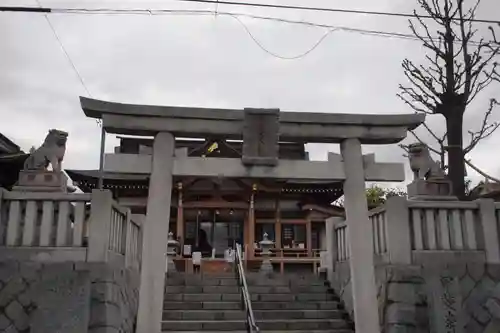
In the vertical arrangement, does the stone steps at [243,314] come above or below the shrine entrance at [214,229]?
below

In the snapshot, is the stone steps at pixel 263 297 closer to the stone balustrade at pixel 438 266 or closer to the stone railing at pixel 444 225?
the stone balustrade at pixel 438 266

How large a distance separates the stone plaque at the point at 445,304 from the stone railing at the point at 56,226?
15.7 feet

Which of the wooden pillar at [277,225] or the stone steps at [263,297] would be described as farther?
the wooden pillar at [277,225]

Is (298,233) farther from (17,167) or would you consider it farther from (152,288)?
(152,288)

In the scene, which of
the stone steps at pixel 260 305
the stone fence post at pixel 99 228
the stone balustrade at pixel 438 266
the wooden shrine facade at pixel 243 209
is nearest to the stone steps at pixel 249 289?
the stone steps at pixel 260 305

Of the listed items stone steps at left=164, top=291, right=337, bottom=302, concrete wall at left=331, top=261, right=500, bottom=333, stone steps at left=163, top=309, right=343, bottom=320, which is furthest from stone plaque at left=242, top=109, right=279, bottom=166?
stone steps at left=164, top=291, right=337, bottom=302

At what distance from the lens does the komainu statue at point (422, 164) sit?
7.82 m

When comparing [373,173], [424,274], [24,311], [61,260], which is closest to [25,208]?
[61,260]

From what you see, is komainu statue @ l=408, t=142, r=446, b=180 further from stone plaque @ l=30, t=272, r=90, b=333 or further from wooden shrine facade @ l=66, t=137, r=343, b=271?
wooden shrine facade @ l=66, t=137, r=343, b=271

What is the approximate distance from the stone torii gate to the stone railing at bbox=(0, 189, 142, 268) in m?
0.67

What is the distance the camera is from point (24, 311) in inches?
251

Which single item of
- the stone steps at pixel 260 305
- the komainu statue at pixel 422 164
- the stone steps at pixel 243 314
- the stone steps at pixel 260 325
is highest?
the komainu statue at pixel 422 164

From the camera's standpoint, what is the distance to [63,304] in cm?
631

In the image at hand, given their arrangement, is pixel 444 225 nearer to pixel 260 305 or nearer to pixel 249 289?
pixel 260 305
